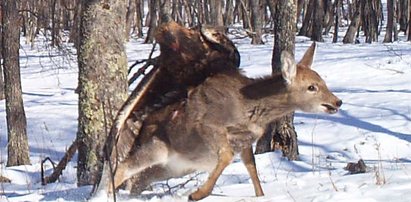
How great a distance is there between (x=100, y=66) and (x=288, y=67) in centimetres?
203

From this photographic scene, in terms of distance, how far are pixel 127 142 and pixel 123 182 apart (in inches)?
15.8

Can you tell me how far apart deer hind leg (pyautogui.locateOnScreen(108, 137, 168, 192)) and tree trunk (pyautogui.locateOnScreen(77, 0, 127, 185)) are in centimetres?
95

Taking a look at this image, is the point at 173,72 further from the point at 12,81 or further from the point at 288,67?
the point at 12,81

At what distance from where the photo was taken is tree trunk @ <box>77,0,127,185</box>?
7.68 m

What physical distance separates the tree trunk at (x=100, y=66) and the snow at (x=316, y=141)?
62cm

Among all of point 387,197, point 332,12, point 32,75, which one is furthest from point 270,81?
point 332,12

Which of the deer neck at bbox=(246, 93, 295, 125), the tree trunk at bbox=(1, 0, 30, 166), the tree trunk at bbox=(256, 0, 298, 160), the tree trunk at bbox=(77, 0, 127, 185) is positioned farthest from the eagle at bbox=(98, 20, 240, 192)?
the tree trunk at bbox=(1, 0, 30, 166)

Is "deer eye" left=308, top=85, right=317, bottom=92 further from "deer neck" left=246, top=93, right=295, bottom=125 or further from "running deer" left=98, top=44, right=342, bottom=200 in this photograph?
"deer neck" left=246, top=93, right=295, bottom=125

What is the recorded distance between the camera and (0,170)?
12117 millimetres

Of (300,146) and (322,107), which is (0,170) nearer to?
(300,146)

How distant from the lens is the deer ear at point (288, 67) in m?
6.25

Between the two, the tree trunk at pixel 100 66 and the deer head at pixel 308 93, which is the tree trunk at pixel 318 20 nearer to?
the tree trunk at pixel 100 66

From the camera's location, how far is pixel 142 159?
6.58 meters

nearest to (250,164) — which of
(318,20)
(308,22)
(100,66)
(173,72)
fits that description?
(173,72)
